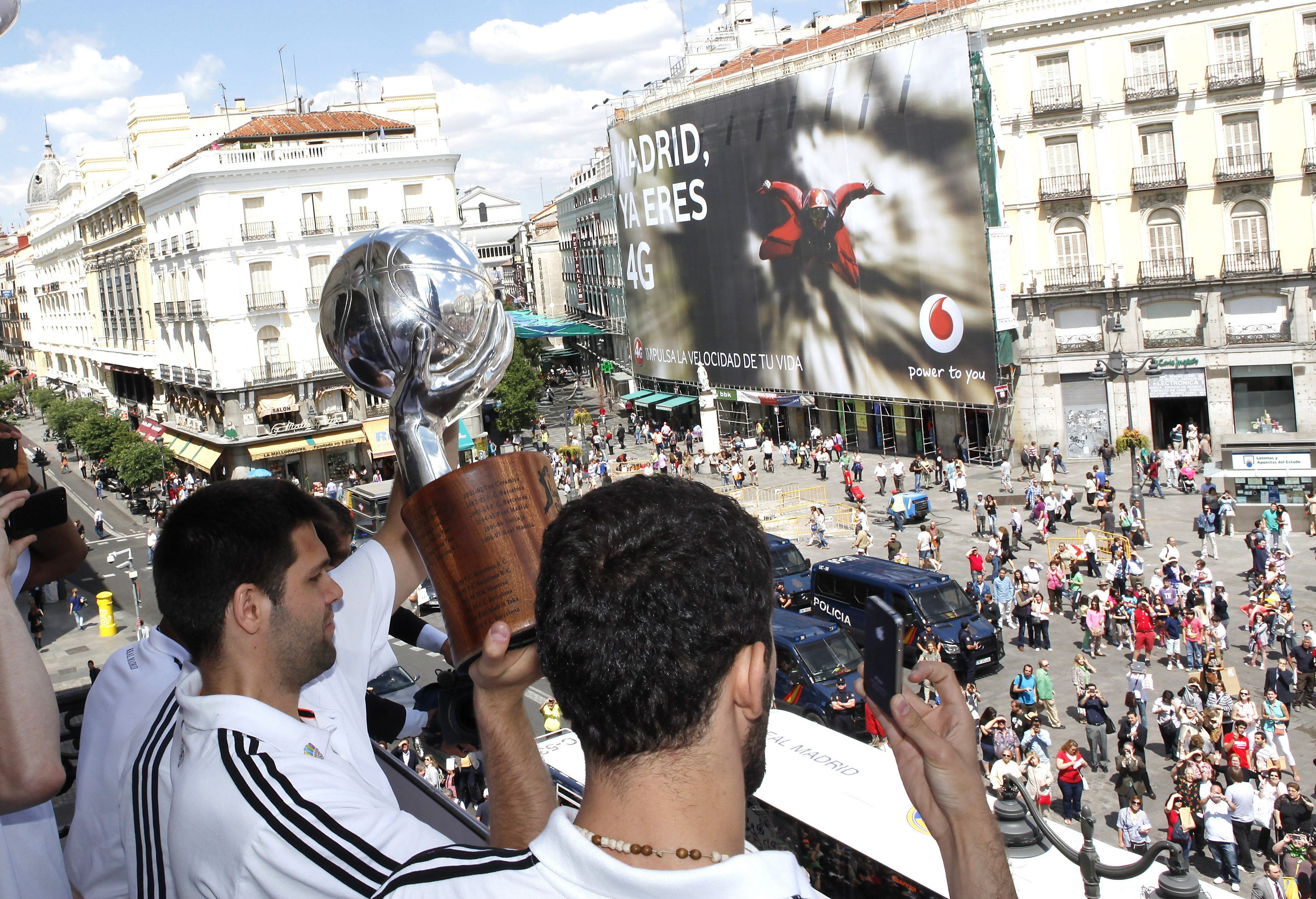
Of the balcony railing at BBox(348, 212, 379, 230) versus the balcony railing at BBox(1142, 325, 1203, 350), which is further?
the balcony railing at BBox(348, 212, 379, 230)

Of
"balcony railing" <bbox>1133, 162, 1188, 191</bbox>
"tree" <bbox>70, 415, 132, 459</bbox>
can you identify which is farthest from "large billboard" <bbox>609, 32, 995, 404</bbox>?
"tree" <bbox>70, 415, 132, 459</bbox>

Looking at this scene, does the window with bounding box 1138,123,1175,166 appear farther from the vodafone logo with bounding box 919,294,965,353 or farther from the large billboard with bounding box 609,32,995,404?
the vodafone logo with bounding box 919,294,965,353

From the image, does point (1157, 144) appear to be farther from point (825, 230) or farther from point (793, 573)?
point (793, 573)

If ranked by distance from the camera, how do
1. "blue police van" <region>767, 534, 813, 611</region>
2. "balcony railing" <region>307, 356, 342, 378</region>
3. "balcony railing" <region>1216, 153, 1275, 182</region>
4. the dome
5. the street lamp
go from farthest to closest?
1. the dome
2. "balcony railing" <region>307, 356, 342, 378</region>
3. the street lamp
4. "balcony railing" <region>1216, 153, 1275, 182</region>
5. "blue police van" <region>767, 534, 813, 611</region>

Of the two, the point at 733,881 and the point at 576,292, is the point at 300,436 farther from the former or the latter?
the point at 576,292

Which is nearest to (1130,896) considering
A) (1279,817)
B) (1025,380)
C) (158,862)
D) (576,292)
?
(1279,817)

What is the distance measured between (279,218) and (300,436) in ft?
25.8

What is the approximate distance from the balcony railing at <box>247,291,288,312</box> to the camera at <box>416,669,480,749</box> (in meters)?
39.0

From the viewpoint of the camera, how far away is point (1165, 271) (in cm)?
3575

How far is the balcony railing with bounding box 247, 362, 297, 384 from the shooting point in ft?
135

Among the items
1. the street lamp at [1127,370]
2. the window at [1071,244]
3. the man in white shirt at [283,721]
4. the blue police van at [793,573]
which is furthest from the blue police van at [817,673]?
the window at [1071,244]

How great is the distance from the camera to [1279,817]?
1162cm

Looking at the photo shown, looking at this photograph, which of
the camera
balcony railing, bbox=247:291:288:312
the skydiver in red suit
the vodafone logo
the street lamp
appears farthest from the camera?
balcony railing, bbox=247:291:288:312

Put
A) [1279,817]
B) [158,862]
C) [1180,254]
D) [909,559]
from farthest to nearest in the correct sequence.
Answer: [1180,254] → [909,559] → [1279,817] → [158,862]
